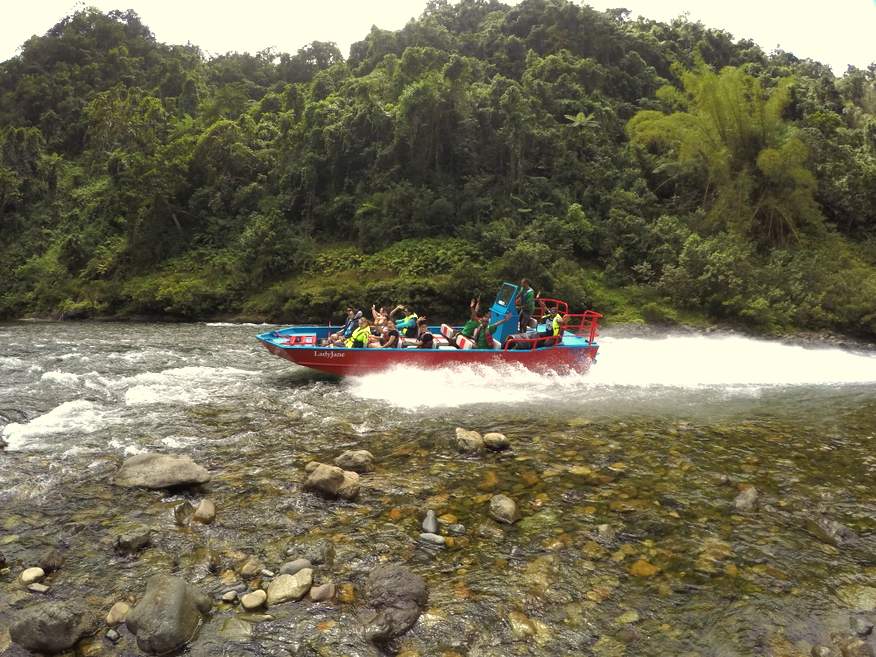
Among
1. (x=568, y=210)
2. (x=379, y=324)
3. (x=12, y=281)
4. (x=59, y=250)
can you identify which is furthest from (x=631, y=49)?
(x=12, y=281)

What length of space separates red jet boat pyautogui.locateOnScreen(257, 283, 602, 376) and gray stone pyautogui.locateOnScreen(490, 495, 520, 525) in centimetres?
681

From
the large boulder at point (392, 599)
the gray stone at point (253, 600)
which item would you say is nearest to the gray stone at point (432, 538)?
the large boulder at point (392, 599)

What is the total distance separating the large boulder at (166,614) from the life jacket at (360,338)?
922cm

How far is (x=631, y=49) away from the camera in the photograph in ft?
151

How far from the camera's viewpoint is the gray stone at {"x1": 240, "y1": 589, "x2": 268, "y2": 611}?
4.92 m

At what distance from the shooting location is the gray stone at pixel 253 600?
16.1 ft

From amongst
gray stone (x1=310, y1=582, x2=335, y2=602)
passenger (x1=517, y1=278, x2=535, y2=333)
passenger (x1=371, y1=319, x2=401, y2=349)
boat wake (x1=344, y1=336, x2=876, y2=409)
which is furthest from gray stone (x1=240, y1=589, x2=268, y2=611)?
passenger (x1=517, y1=278, x2=535, y2=333)

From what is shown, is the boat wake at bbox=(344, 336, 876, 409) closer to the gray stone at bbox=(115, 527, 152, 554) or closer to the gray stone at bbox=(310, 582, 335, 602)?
the gray stone at bbox=(115, 527, 152, 554)

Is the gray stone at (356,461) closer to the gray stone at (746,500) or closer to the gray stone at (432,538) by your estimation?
the gray stone at (432,538)

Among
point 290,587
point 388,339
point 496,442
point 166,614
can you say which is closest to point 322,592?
point 290,587

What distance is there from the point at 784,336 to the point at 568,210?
12.5 m

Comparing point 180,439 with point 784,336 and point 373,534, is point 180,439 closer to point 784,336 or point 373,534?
point 373,534

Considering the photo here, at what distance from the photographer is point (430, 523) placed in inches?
251

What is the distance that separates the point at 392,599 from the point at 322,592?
0.67 meters
